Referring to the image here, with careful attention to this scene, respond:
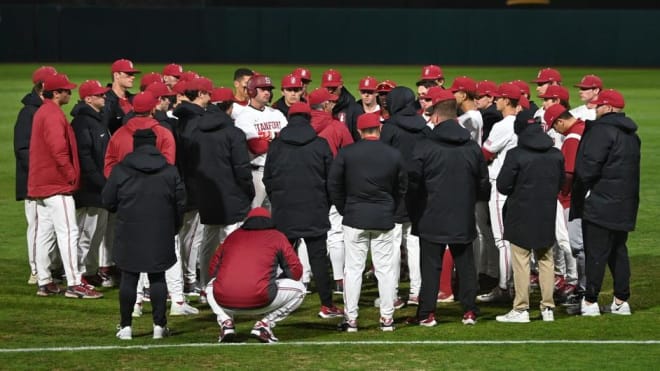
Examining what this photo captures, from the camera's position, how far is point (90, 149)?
1040 centimetres

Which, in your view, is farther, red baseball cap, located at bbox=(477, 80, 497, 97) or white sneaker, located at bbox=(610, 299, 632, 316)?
red baseball cap, located at bbox=(477, 80, 497, 97)

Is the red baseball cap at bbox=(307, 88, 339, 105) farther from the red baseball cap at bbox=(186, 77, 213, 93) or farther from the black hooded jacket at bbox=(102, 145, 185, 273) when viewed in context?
the black hooded jacket at bbox=(102, 145, 185, 273)

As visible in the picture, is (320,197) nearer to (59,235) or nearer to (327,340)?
(327,340)

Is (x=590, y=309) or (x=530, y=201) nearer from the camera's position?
(x=530, y=201)

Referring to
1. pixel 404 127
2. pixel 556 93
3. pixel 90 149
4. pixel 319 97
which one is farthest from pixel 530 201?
pixel 90 149

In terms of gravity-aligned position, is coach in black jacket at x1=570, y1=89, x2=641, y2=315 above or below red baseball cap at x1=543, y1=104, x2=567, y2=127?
below

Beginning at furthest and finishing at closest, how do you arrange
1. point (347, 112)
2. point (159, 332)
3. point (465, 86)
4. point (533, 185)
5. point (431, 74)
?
point (347, 112), point (431, 74), point (465, 86), point (533, 185), point (159, 332)

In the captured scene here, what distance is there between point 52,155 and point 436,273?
3555 millimetres

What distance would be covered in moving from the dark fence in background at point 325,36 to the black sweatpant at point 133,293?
32217 millimetres

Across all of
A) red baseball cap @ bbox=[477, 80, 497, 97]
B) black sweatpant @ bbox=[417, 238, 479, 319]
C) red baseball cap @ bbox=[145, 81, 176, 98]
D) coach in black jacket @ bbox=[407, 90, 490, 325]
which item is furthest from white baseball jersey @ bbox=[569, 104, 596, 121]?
red baseball cap @ bbox=[145, 81, 176, 98]

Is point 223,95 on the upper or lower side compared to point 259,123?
upper

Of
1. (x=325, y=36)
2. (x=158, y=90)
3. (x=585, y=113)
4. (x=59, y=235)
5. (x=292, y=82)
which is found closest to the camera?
(x=59, y=235)

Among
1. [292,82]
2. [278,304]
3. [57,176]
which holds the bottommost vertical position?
[278,304]

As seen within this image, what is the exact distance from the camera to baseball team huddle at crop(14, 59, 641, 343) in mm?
8328
